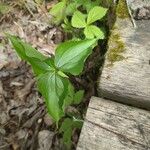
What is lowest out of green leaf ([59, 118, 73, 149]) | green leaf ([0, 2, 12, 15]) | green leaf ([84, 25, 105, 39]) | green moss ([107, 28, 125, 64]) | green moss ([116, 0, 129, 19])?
green leaf ([59, 118, 73, 149])

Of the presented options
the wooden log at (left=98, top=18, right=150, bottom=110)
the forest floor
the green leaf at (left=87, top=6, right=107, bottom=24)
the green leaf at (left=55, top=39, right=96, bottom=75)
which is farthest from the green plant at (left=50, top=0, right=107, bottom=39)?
the green leaf at (left=55, top=39, right=96, bottom=75)

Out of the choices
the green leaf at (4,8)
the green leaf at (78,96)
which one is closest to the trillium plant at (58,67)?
the green leaf at (78,96)

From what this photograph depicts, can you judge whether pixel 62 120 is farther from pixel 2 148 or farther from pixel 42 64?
pixel 42 64

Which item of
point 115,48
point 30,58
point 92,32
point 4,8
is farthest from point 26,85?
point 30,58

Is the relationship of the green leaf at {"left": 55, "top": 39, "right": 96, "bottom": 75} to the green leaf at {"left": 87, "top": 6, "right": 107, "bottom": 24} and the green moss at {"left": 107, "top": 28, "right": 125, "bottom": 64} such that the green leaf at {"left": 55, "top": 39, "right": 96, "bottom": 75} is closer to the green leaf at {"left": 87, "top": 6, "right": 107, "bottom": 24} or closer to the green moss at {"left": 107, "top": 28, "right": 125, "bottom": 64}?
the green moss at {"left": 107, "top": 28, "right": 125, "bottom": 64}

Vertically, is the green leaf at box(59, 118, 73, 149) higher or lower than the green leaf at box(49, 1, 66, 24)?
lower

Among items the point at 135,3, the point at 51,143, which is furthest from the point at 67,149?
the point at 135,3
